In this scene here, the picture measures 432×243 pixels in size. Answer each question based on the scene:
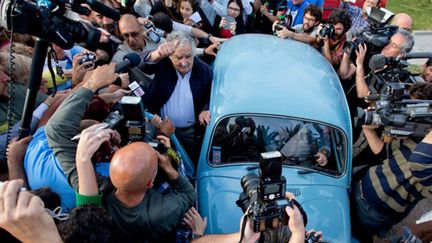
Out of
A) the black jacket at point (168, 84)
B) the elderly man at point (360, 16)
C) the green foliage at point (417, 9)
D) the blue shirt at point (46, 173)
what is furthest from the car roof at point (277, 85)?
the green foliage at point (417, 9)

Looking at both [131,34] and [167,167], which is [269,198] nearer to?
[167,167]

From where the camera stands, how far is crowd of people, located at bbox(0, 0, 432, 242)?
7.45ft

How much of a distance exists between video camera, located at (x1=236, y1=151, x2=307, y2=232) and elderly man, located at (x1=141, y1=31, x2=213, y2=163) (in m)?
2.21

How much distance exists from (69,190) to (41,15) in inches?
47.2

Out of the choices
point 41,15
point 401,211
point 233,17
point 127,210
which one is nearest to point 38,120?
point 41,15

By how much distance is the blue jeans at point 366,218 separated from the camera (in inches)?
143

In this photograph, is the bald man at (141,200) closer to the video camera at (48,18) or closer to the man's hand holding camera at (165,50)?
the video camera at (48,18)

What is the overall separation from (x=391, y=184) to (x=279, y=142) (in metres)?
1.04

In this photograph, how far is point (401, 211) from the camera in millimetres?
3459

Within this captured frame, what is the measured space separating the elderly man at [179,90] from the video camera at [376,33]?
199cm

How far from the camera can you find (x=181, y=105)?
169 inches

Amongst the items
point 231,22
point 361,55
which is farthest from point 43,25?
point 231,22

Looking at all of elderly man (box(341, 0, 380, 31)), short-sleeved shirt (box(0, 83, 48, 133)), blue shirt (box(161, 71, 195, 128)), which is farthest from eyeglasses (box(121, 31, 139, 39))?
elderly man (box(341, 0, 380, 31))

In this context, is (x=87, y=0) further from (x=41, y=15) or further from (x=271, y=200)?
(x=271, y=200)
